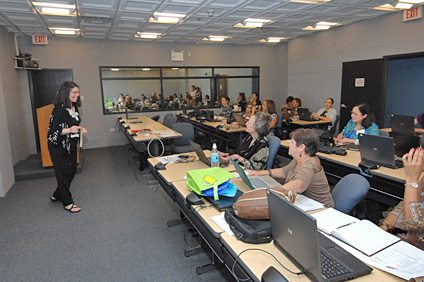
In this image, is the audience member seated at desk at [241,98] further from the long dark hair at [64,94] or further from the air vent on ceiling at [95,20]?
the long dark hair at [64,94]

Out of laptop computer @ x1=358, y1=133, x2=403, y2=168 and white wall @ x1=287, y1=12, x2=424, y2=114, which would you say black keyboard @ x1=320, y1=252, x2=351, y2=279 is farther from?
white wall @ x1=287, y1=12, x2=424, y2=114

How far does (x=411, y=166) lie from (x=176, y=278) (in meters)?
2.02

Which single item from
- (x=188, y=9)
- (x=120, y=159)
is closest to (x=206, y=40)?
(x=188, y=9)

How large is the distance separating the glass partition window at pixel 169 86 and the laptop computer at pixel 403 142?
6749mm

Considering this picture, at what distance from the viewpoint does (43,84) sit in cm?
757

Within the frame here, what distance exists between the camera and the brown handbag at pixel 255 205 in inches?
62.6

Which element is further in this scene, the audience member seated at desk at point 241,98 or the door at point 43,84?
the audience member seated at desk at point 241,98

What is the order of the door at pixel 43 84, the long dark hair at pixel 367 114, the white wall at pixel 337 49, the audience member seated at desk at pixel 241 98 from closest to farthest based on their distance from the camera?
the long dark hair at pixel 367 114, the white wall at pixel 337 49, the door at pixel 43 84, the audience member seated at desk at pixel 241 98

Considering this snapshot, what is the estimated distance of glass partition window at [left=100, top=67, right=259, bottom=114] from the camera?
8445 millimetres

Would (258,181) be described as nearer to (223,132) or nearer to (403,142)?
(403,142)

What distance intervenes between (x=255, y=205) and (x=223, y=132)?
14.7 ft

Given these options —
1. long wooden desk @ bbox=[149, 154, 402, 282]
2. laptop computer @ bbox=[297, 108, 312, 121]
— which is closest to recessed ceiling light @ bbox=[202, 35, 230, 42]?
laptop computer @ bbox=[297, 108, 312, 121]

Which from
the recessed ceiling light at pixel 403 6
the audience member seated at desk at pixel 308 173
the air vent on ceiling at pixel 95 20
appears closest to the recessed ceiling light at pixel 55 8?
the air vent on ceiling at pixel 95 20

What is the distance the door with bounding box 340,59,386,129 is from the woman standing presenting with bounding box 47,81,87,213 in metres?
6.37
